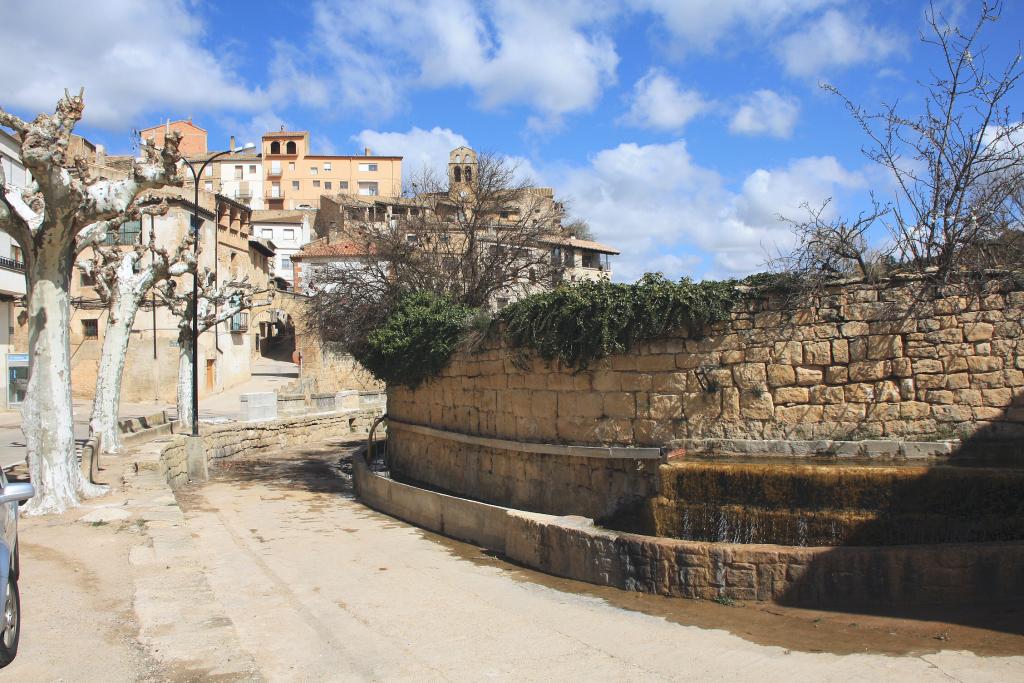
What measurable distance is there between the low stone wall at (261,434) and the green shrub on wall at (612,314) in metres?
12.4

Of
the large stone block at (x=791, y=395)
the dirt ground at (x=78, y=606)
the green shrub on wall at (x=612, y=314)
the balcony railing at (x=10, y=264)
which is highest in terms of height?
the balcony railing at (x=10, y=264)

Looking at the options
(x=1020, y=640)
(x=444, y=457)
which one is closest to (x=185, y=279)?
(x=444, y=457)

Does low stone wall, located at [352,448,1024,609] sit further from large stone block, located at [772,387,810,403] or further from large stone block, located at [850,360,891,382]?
large stone block, located at [850,360,891,382]

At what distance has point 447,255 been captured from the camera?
67.9ft

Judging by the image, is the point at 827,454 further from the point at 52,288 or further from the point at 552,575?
the point at 52,288

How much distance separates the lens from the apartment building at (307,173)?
8888 cm

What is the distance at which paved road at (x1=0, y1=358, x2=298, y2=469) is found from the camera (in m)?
21.8

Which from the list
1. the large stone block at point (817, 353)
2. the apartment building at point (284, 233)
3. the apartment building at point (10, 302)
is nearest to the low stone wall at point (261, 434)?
the apartment building at point (10, 302)

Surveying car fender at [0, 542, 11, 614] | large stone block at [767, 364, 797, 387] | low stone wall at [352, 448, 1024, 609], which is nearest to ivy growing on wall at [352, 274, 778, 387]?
large stone block at [767, 364, 797, 387]

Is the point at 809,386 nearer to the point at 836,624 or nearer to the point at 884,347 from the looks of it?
the point at 884,347

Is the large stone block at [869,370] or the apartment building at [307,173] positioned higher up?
the apartment building at [307,173]

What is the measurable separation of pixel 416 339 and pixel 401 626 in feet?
29.7

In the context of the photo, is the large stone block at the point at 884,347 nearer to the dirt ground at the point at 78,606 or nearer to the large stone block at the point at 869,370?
the large stone block at the point at 869,370

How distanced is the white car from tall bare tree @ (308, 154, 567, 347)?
42.9ft
